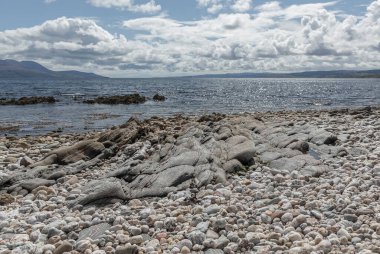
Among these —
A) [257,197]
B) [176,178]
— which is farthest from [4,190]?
[257,197]

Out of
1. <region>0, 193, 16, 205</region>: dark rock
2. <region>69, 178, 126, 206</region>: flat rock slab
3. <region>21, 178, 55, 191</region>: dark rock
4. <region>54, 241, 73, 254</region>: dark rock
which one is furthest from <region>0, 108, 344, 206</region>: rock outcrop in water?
<region>54, 241, 73, 254</region>: dark rock

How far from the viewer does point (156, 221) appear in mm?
9180

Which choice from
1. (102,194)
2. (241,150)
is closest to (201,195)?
(102,194)

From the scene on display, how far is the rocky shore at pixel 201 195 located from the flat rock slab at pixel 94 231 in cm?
3

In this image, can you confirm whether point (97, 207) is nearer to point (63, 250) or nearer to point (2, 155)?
point (63, 250)

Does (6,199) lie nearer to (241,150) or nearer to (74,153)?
(74,153)

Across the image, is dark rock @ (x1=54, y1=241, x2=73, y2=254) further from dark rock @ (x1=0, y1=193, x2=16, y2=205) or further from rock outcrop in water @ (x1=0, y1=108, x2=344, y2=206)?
dark rock @ (x1=0, y1=193, x2=16, y2=205)

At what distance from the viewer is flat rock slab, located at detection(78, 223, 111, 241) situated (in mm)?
8727

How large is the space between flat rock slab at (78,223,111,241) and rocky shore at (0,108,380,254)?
26 mm

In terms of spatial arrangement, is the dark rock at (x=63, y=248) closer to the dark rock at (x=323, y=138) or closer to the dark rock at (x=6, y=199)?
Answer: the dark rock at (x=6, y=199)

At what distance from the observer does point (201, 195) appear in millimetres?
10992

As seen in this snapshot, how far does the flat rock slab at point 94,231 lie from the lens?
873 cm

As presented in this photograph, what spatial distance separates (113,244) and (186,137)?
8483 millimetres

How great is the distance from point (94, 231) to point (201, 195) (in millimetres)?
3193
